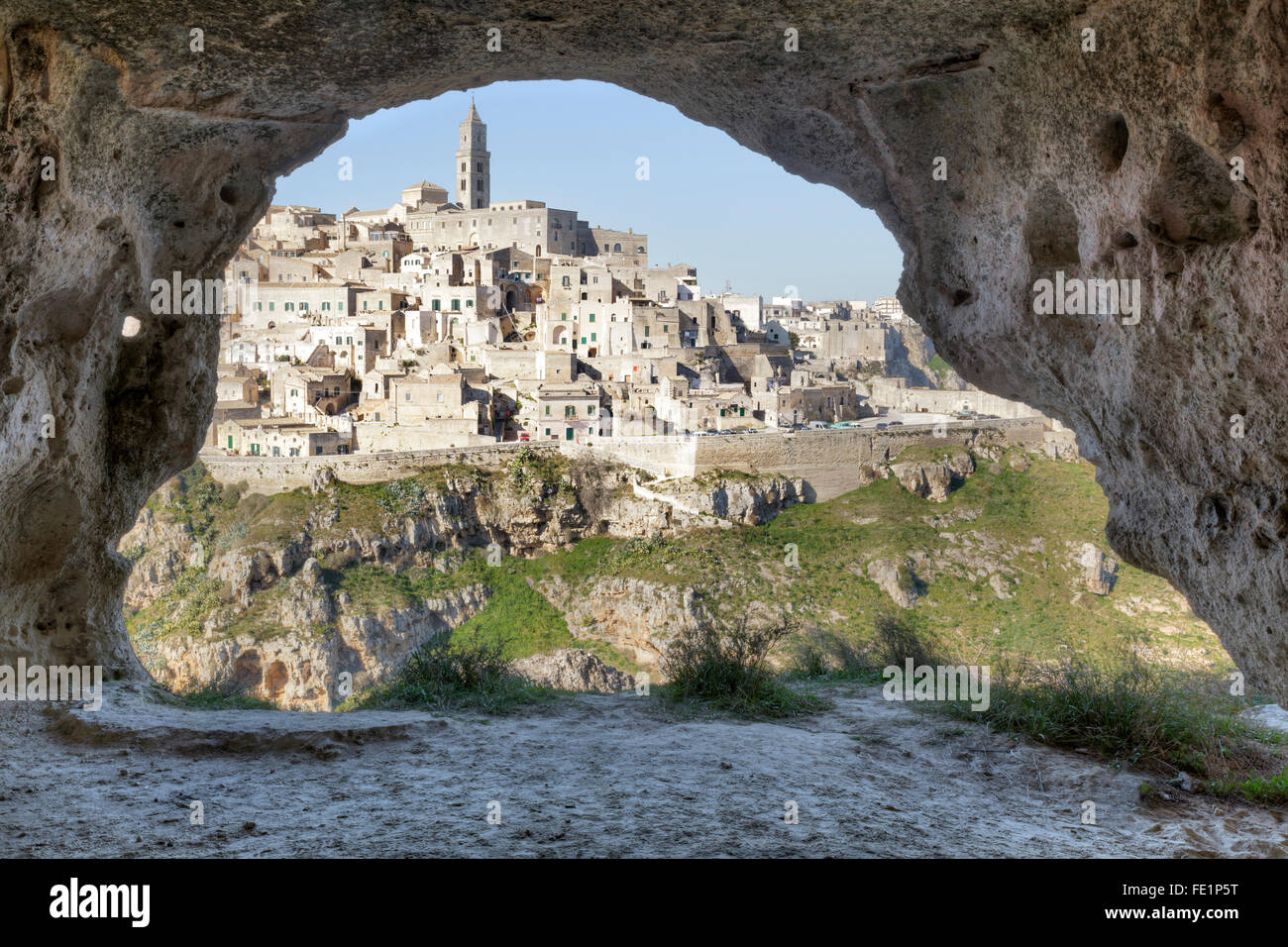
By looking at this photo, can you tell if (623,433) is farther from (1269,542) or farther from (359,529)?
(1269,542)

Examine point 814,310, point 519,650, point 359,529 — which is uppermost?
point 814,310

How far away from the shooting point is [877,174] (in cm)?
611

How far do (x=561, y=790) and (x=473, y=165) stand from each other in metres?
86.8

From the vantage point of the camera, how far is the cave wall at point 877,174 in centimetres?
367

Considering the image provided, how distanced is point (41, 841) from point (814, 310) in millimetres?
86045

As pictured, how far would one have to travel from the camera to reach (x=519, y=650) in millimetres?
25734

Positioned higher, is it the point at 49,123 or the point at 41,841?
the point at 49,123

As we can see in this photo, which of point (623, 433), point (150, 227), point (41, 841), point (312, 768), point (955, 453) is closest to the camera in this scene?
point (41, 841)

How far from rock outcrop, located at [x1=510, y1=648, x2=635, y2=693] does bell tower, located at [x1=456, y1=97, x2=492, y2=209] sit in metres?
67.0

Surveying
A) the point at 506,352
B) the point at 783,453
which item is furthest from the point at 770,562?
the point at 506,352

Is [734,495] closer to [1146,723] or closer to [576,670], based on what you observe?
[576,670]

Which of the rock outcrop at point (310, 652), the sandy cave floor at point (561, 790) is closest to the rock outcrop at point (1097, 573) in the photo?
the rock outcrop at point (310, 652)

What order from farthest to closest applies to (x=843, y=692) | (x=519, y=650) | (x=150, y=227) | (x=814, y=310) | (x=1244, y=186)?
(x=814, y=310), (x=519, y=650), (x=843, y=692), (x=150, y=227), (x=1244, y=186)
